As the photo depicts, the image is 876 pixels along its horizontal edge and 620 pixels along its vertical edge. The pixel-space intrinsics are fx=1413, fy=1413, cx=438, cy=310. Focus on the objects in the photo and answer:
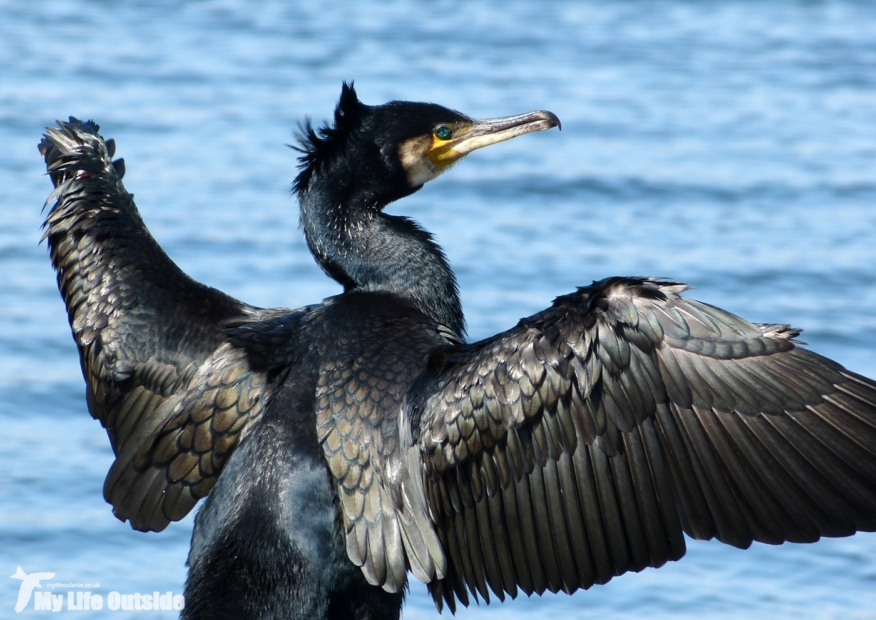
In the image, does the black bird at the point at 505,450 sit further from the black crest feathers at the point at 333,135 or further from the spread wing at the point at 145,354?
the black crest feathers at the point at 333,135

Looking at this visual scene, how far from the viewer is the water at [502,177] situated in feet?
23.2

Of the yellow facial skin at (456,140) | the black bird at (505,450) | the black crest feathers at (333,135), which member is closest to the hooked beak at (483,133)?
the yellow facial skin at (456,140)

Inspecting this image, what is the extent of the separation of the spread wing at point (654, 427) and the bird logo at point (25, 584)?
281 centimetres

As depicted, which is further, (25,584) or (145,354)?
(25,584)

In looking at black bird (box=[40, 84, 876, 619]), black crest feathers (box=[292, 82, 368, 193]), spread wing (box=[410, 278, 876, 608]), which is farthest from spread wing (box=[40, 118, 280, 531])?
spread wing (box=[410, 278, 876, 608])

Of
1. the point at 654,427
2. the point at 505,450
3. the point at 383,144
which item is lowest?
the point at 505,450

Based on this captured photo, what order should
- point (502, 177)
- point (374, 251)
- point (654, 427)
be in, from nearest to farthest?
point (654, 427)
point (374, 251)
point (502, 177)

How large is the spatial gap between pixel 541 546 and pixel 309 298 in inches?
178

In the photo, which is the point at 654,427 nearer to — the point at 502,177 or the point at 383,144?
the point at 383,144

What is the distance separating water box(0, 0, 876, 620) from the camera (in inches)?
278

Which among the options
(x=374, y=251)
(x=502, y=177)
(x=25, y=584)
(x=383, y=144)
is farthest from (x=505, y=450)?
(x=502, y=177)

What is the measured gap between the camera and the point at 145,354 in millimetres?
5371

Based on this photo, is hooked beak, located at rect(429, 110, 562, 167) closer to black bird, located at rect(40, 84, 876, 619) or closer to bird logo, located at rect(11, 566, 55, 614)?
black bird, located at rect(40, 84, 876, 619)

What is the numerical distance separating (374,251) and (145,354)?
96cm
